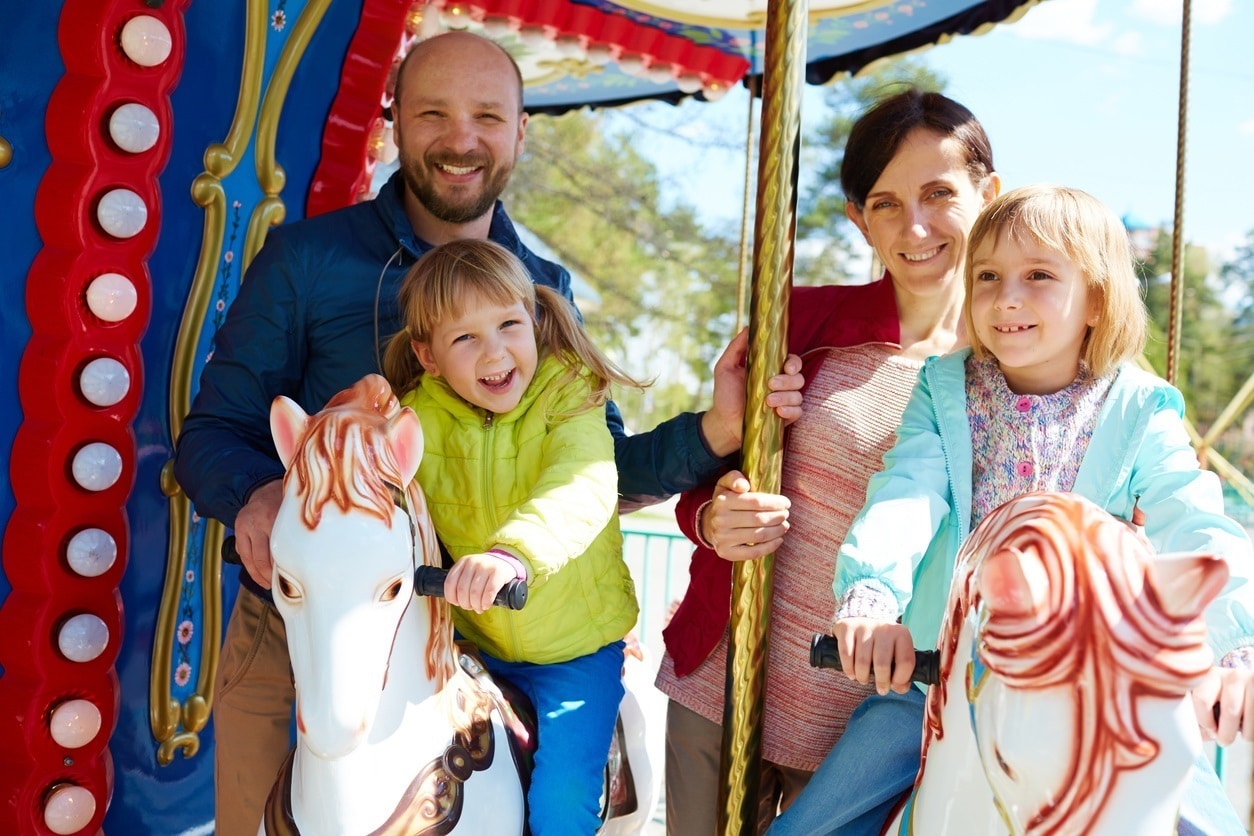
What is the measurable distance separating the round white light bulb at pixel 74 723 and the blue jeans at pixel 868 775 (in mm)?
1437

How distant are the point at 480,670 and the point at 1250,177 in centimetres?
2986

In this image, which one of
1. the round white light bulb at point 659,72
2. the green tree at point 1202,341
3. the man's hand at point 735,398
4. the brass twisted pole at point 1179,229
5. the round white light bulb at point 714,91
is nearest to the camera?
the man's hand at point 735,398

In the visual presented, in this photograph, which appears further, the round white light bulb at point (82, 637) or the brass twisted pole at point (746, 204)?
the brass twisted pole at point (746, 204)

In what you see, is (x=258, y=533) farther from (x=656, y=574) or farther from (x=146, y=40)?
(x=656, y=574)

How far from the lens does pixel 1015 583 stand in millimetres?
1053

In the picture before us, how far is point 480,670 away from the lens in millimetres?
1784

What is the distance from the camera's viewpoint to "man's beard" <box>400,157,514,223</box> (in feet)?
7.86

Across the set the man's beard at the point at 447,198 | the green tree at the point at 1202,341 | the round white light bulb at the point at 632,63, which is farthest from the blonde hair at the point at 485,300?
the green tree at the point at 1202,341

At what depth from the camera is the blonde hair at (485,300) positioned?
1845 millimetres

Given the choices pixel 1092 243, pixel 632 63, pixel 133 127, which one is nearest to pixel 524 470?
pixel 1092 243

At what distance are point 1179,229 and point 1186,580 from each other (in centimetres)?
157

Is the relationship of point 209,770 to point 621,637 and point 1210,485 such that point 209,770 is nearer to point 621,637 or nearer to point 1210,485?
point 621,637

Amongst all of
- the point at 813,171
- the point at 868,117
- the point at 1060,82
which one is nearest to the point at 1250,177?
the point at 1060,82

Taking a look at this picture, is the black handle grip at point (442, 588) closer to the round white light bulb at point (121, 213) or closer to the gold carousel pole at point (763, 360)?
the gold carousel pole at point (763, 360)
